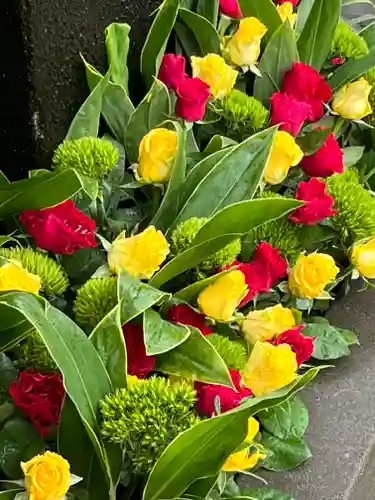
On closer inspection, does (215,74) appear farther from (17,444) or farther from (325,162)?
(17,444)

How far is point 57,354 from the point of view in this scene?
704mm

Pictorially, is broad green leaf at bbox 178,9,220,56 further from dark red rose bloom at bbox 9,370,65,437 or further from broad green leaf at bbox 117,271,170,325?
dark red rose bloom at bbox 9,370,65,437

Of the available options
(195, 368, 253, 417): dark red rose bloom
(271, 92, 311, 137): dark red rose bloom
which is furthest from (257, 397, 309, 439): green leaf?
(271, 92, 311, 137): dark red rose bloom

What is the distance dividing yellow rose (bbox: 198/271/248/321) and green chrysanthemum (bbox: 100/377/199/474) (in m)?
0.15

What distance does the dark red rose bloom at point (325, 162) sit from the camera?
1070mm

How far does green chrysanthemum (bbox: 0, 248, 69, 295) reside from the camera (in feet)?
2.81

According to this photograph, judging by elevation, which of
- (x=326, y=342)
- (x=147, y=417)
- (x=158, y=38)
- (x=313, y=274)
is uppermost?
(x=158, y=38)

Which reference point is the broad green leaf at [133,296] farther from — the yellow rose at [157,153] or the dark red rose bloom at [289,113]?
the dark red rose bloom at [289,113]

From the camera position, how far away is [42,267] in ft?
2.83

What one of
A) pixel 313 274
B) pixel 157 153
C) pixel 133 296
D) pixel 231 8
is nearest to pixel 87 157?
pixel 157 153

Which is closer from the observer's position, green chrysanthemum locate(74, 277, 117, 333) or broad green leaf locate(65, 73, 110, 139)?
green chrysanthemum locate(74, 277, 117, 333)

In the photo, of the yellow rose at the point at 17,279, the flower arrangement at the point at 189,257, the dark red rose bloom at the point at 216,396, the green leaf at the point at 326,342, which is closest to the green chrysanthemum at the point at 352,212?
the flower arrangement at the point at 189,257

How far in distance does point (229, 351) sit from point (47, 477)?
26cm

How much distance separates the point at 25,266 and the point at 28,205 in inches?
2.6
